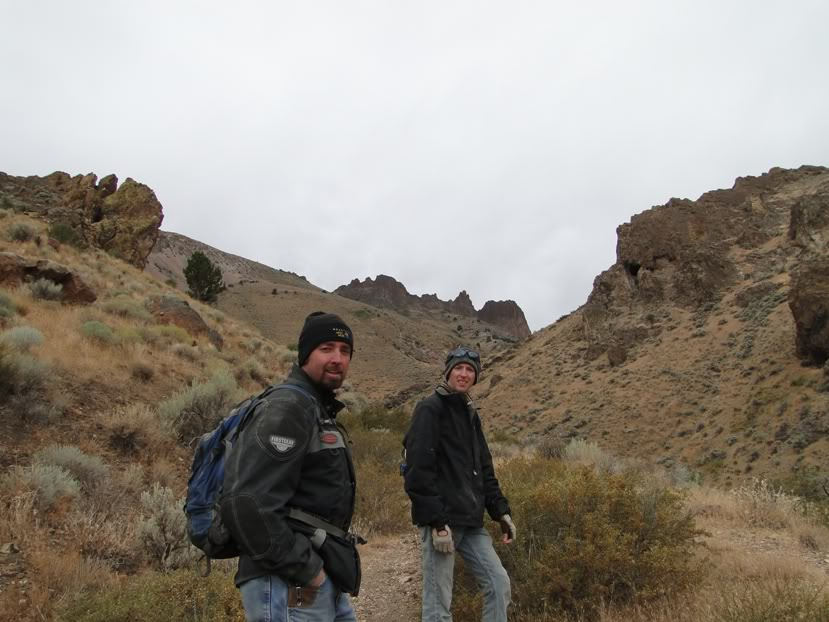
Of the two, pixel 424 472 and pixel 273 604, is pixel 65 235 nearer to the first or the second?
pixel 424 472

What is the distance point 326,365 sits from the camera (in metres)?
2.39

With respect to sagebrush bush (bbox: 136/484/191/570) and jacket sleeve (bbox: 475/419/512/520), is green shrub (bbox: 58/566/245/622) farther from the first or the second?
jacket sleeve (bbox: 475/419/512/520)

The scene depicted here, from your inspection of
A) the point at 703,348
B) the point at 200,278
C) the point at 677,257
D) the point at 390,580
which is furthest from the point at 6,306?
the point at 677,257

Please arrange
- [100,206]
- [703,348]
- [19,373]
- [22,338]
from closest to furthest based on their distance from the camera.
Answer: [19,373], [22,338], [703,348], [100,206]

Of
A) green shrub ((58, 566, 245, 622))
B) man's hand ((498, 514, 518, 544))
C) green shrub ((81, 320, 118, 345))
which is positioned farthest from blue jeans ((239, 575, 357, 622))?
green shrub ((81, 320, 118, 345))

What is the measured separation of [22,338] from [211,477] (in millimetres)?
7336

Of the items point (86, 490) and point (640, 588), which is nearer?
point (640, 588)

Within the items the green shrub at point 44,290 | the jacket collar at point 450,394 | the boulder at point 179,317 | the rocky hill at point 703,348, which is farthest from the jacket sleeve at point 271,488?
the rocky hill at point 703,348

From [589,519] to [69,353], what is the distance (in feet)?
26.7

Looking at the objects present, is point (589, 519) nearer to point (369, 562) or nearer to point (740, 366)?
point (369, 562)

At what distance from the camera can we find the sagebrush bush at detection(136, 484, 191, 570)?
439cm

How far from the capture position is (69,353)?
8336mm

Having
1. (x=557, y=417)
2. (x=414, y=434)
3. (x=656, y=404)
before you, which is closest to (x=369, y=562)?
(x=414, y=434)

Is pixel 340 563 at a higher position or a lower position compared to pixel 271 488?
lower
